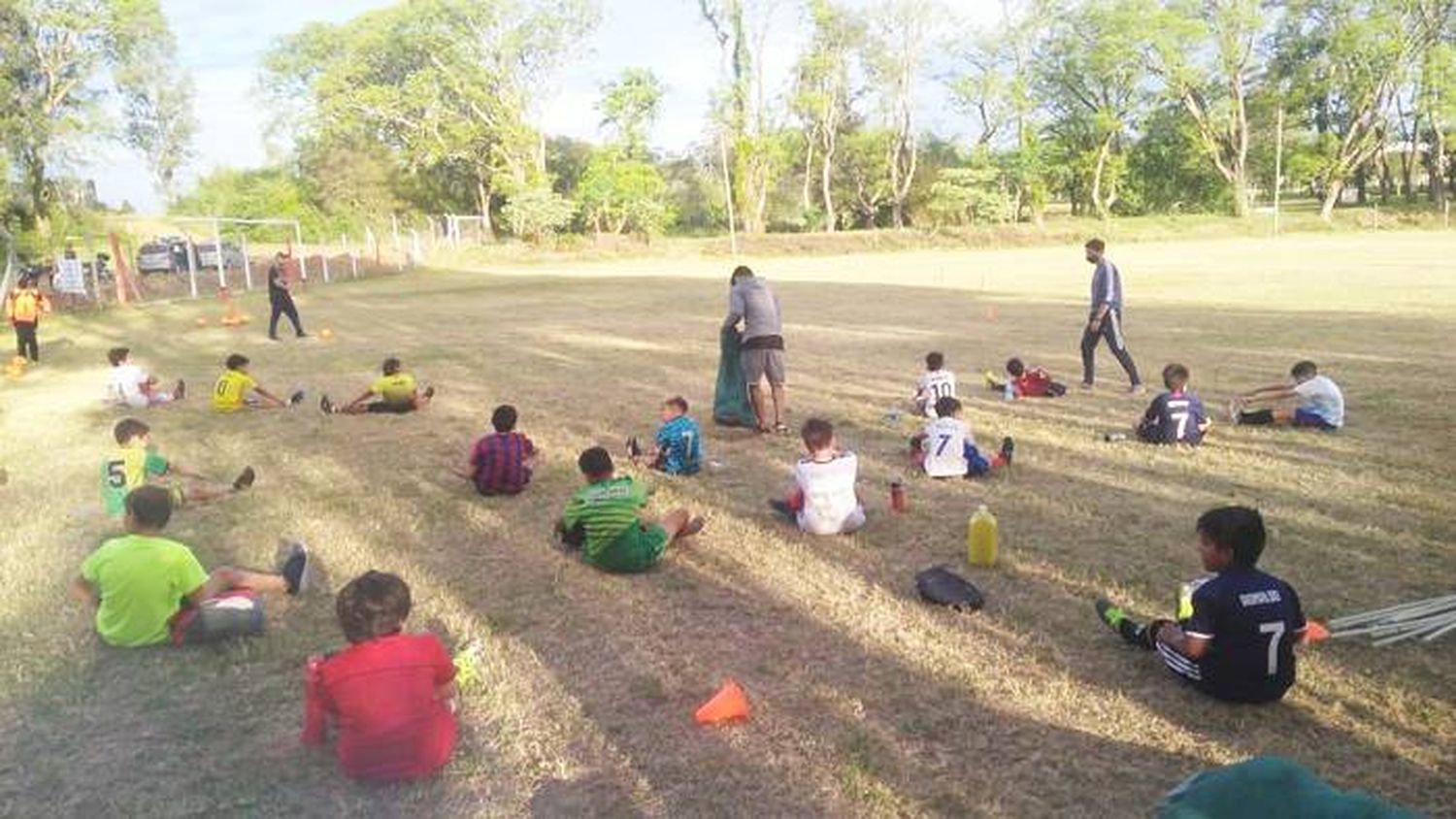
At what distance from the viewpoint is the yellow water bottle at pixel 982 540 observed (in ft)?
21.4

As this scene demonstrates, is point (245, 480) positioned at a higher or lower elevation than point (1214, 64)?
lower

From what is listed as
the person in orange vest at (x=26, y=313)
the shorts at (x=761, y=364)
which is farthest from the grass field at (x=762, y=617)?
Result: the person in orange vest at (x=26, y=313)

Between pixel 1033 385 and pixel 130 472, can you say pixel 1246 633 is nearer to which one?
pixel 1033 385

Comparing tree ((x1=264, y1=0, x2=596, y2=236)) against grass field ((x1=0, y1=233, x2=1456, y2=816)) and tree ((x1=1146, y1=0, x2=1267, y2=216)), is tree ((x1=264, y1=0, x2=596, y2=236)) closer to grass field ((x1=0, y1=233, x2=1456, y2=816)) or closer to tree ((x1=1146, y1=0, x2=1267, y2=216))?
tree ((x1=1146, y1=0, x2=1267, y2=216))

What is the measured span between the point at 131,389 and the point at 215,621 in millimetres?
9486

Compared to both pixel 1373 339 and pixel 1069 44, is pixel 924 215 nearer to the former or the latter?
pixel 1069 44

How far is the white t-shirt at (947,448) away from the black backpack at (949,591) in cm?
254

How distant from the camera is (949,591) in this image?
590 centimetres

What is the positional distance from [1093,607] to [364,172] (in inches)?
2596

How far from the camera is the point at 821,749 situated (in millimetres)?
4402

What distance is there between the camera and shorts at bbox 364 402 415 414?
12.1 metres

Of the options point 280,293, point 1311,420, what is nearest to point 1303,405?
point 1311,420

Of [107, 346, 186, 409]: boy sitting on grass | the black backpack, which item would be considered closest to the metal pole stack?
the black backpack

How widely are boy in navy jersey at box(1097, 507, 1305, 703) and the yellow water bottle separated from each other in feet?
6.12
